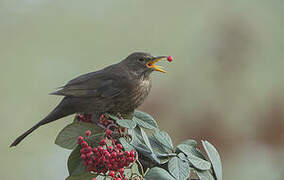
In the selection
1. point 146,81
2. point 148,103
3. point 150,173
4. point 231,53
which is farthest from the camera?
point 231,53

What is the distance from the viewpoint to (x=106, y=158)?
1805mm

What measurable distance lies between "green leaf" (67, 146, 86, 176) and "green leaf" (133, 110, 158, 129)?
32cm

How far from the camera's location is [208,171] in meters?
2.02

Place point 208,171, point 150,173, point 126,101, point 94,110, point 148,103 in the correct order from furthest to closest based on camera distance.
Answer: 1. point 148,103
2. point 126,101
3. point 94,110
4. point 208,171
5. point 150,173

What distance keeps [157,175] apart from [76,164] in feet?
1.23

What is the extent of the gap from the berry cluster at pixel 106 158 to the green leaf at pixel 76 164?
0.04 metres

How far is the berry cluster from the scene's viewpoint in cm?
181

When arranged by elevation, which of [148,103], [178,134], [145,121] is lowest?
[178,134]

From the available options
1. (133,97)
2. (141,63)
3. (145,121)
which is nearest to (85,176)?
(145,121)

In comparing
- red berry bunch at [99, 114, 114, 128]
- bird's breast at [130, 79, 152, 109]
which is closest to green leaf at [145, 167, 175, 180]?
red berry bunch at [99, 114, 114, 128]

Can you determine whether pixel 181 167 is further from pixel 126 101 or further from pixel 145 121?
pixel 126 101

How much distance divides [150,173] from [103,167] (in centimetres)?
22

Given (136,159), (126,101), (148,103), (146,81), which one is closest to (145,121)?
(136,159)

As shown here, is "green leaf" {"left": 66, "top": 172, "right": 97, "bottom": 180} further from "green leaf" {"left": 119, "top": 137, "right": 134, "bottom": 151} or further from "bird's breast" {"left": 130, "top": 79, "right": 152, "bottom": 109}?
"bird's breast" {"left": 130, "top": 79, "right": 152, "bottom": 109}
